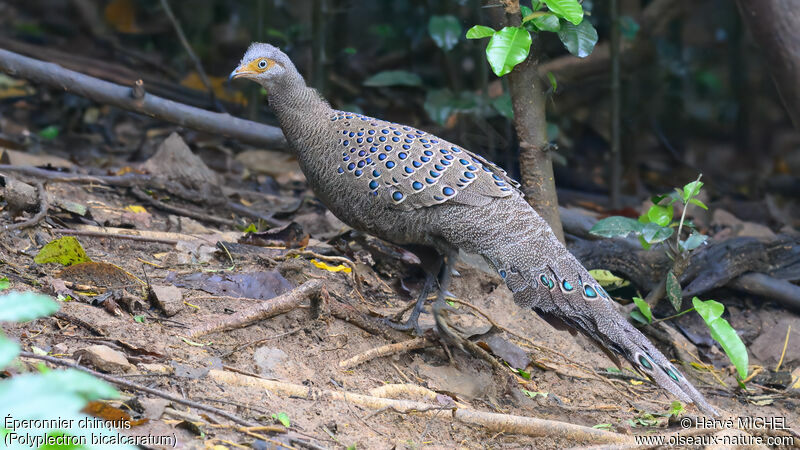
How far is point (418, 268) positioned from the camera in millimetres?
4754

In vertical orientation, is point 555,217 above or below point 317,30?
below

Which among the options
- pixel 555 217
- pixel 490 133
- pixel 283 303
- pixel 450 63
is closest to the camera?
pixel 283 303

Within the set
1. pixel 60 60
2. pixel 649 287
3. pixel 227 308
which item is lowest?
pixel 649 287

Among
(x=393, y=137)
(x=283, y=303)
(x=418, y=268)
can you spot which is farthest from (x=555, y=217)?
(x=283, y=303)

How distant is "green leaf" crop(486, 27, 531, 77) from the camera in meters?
3.65

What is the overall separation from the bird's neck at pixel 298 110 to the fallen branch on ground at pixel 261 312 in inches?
33.9

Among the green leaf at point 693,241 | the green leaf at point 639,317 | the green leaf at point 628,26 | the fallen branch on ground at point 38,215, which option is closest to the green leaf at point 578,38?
the green leaf at point 693,241

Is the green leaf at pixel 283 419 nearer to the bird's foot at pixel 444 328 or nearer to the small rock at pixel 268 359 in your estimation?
the small rock at pixel 268 359

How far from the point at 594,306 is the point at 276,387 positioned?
154 centimetres

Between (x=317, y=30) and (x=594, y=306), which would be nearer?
(x=594, y=306)

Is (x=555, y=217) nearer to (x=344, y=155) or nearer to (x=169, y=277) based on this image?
(x=344, y=155)

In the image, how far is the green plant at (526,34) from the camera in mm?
3623

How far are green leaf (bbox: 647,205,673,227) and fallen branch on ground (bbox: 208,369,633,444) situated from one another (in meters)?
1.37

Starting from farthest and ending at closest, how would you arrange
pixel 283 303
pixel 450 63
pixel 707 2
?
pixel 707 2
pixel 450 63
pixel 283 303
